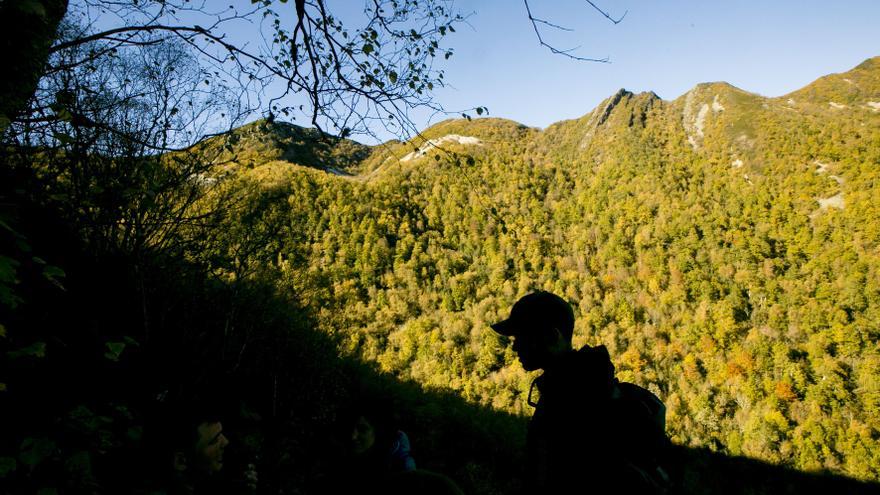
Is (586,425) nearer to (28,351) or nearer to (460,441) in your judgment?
(28,351)

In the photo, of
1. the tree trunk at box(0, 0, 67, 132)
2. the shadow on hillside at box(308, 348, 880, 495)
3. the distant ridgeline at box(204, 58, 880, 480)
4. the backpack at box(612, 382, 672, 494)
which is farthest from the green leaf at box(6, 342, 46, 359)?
the distant ridgeline at box(204, 58, 880, 480)

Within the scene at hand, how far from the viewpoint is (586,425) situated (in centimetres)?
132

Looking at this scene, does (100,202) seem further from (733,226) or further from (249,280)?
(733,226)

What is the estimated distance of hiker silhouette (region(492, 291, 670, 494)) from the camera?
1232 mm

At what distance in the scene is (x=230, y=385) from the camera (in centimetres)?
502

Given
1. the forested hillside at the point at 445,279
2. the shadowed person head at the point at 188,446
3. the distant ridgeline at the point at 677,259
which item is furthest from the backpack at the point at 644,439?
the distant ridgeline at the point at 677,259

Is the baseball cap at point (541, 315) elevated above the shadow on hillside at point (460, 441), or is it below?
above

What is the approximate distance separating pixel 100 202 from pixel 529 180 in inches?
3573

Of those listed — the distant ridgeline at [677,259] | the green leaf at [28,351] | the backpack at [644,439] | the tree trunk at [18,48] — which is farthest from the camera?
the distant ridgeline at [677,259]

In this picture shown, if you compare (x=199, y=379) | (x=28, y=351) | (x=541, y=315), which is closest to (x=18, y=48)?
(x=28, y=351)

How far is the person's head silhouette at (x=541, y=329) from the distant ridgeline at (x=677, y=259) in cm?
2995

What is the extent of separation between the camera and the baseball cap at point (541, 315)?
62.9 inches

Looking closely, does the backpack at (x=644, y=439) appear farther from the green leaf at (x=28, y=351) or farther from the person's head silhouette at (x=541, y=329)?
the green leaf at (x=28, y=351)

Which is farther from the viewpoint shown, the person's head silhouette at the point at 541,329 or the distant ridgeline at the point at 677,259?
the distant ridgeline at the point at 677,259
